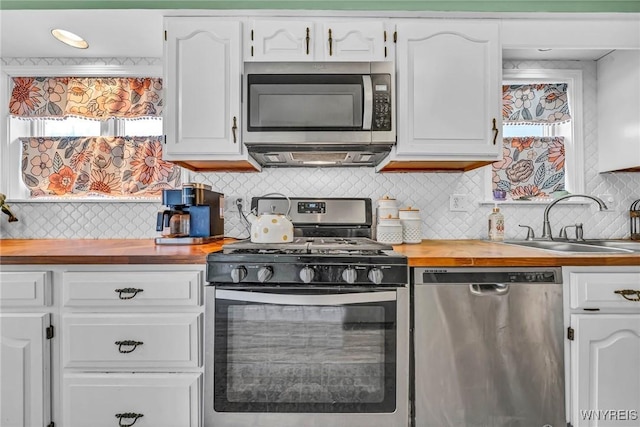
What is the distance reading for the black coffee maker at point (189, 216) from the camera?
1.86m

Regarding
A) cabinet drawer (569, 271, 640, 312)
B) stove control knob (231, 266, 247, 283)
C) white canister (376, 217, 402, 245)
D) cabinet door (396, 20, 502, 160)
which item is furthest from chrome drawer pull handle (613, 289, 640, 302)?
stove control knob (231, 266, 247, 283)

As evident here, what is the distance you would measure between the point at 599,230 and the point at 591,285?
3.26ft

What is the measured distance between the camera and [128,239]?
2199 mm

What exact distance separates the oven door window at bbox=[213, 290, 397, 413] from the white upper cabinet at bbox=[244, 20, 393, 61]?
4.05 feet

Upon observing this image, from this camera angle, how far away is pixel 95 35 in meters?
1.93

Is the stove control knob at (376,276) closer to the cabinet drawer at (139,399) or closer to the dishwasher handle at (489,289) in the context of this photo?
the dishwasher handle at (489,289)

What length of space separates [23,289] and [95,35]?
4.58 feet

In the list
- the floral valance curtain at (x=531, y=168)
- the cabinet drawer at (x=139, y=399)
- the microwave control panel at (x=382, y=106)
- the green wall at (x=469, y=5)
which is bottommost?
the cabinet drawer at (x=139, y=399)

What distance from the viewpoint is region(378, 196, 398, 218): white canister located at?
1.98m

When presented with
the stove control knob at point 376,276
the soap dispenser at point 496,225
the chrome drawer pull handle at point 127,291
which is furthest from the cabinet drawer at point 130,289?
the soap dispenser at point 496,225

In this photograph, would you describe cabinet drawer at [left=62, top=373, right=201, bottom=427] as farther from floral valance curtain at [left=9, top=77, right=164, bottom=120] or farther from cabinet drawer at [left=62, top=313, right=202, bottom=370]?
floral valance curtain at [left=9, top=77, right=164, bottom=120]

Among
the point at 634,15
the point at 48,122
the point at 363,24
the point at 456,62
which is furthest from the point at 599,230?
the point at 48,122

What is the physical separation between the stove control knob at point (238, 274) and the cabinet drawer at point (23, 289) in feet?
2.61

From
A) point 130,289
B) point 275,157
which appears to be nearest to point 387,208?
point 275,157
